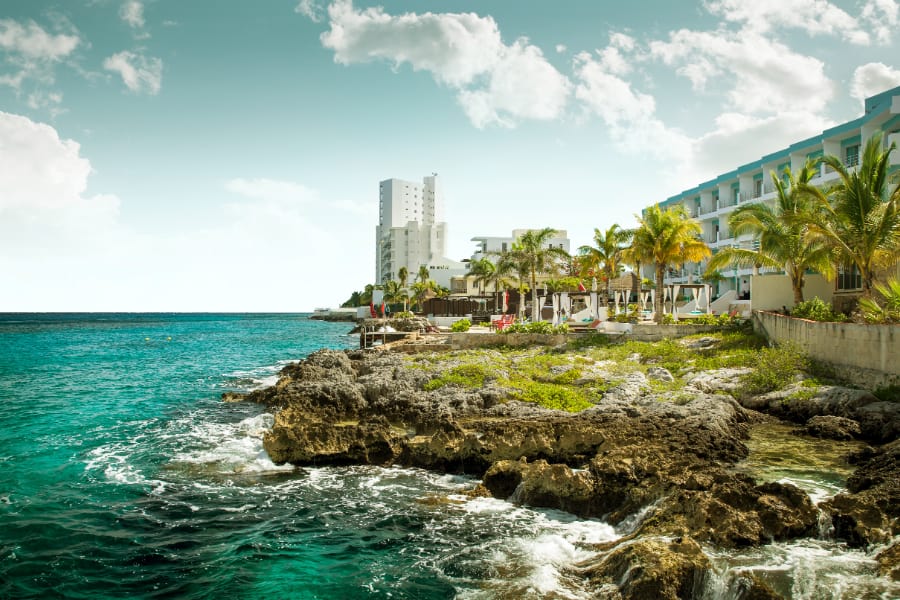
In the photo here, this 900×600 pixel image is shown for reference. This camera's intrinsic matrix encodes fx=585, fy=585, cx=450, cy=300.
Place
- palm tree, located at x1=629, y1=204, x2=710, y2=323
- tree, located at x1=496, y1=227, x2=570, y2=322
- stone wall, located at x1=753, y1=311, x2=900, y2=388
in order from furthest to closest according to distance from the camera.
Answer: tree, located at x1=496, y1=227, x2=570, y2=322 < palm tree, located at x1=629, y1=204, x2=710, y2=323 < stone wall, located at x1=753, y1=311, x2=900, y2=388

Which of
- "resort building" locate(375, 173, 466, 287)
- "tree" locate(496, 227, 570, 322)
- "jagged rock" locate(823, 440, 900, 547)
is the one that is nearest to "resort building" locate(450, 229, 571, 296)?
"resort building" locate(375, 173, 466, 287)

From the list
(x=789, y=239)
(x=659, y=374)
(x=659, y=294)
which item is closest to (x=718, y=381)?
(x=659, y=374)

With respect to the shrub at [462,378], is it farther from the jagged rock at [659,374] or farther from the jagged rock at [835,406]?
the jagged rock at [835,406]

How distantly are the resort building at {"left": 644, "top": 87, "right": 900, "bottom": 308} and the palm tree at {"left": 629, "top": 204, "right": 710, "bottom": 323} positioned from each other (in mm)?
2637

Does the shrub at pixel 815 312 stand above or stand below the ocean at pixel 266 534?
above

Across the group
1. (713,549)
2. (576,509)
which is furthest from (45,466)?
(713,549)

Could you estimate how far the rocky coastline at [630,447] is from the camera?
920cm

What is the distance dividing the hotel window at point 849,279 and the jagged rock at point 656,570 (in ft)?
90.8

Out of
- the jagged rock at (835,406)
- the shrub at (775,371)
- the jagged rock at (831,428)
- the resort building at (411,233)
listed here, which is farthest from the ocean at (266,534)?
the resort building at (411,233)

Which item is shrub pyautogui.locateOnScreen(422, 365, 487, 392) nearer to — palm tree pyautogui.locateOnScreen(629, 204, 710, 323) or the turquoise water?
the turquoise water

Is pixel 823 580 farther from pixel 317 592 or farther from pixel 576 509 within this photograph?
pixel 317 592

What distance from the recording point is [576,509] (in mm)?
11484

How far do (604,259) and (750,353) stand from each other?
21693 mm

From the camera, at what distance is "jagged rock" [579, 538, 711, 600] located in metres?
7.58
